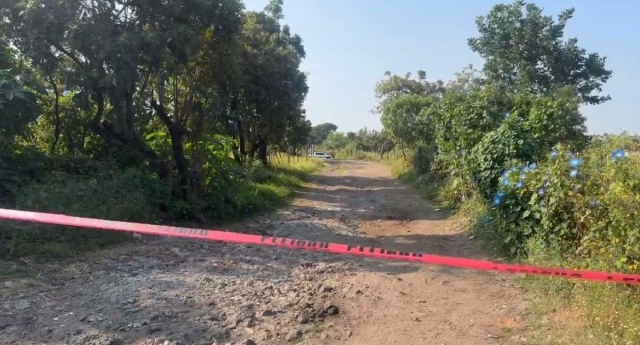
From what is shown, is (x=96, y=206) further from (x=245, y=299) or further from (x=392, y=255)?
(x=392, y=255)

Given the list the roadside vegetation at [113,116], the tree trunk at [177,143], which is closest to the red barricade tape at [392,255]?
the roadside vegetation at [113,116]

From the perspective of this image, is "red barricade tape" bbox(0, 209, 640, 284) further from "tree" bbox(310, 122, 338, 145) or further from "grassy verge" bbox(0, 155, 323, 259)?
"tree" bbox(310, 122, 338, 145)

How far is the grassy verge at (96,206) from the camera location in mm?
6930

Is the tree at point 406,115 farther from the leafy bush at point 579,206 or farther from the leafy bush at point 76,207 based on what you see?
the leafy bush at point 579,206

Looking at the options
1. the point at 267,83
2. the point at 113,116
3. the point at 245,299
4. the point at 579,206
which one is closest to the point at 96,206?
the point at 113,116

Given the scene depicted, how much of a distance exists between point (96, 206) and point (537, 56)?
648 inches

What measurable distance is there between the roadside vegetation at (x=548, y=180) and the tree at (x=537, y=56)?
0.11ft

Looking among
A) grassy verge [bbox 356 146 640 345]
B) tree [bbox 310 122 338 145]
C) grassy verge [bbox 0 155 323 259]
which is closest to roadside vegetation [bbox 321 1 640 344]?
grassy verge [bbox 356 146 640 345]

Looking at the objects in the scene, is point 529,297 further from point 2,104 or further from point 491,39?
point 491,39

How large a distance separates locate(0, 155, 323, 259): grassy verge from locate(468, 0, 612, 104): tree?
1216 centimetres

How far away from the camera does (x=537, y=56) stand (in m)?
19.8

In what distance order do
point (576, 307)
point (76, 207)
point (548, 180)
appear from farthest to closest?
point (76, 207) < point (548, 180) < point (576, 307)

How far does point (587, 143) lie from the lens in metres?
10.1

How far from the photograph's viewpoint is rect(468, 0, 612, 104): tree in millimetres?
19516
